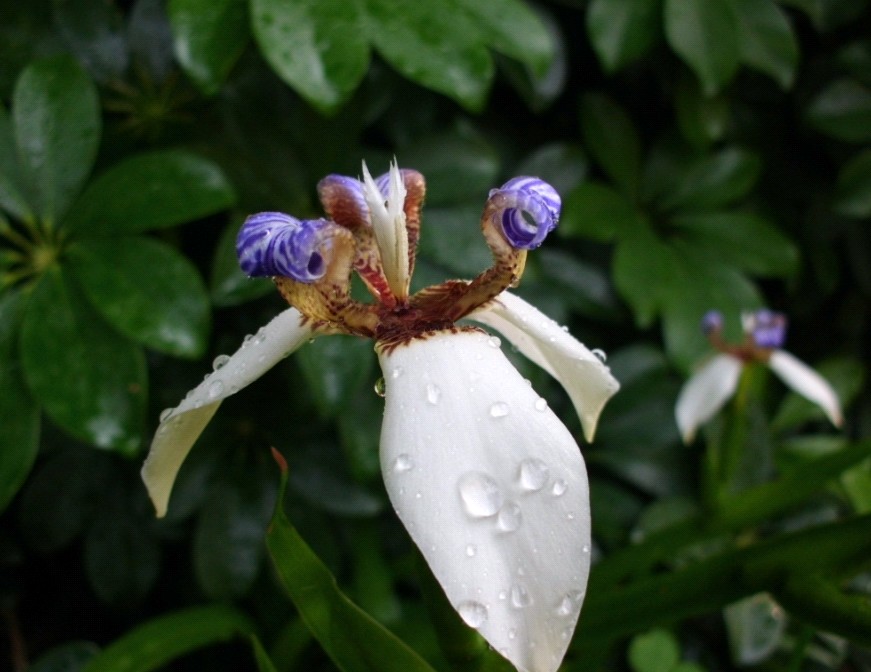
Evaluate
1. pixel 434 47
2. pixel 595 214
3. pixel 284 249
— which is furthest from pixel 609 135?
pixel 284 249

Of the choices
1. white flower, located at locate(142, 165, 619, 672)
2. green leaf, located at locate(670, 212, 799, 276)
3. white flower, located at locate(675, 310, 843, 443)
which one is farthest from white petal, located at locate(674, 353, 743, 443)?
white flower, located at locate(142, 165, 619, 672)

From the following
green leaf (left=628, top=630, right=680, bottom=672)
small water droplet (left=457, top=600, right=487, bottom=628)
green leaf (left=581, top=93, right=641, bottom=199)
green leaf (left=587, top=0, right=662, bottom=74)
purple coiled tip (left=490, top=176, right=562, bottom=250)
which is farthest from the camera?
green leaf (left=581, top=93, right=641, bottom=199)

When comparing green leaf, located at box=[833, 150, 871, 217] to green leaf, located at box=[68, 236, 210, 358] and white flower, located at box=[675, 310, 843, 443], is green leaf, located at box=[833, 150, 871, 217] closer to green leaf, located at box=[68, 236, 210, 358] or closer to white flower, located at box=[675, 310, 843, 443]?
white flower, located at box=[675, 310, 843, 443]

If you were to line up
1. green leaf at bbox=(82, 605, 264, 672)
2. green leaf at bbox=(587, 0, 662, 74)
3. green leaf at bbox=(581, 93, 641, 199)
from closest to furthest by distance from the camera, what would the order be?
1. green leaf at bbox=(82, 605, 264, 672)
2. green leaf at bbox=(587, 0, 662, 74)
3. green leaf at bbox=(581, 93, 641, 199)

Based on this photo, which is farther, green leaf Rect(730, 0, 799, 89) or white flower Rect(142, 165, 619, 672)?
green leaf Rect(730, 0, 799, 89)

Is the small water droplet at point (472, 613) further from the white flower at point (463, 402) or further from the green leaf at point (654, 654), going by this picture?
the green leaf at point (654, 654)

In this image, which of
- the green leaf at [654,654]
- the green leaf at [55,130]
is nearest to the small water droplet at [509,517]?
the green leaf at [654,654]

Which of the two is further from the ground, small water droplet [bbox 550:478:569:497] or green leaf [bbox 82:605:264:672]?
small water droplet [bbox 550:478:569:497]

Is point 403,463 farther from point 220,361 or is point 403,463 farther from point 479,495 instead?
point 220,361
